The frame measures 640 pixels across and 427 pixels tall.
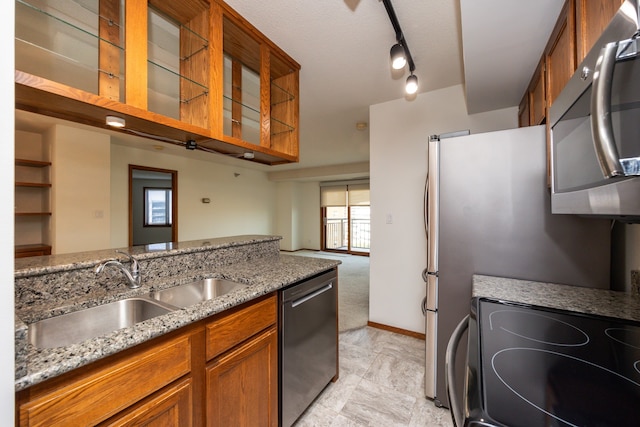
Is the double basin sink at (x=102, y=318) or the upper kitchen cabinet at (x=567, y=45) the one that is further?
the double basin sink at (x=102, y=318)

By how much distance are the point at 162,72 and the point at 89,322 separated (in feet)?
4.36

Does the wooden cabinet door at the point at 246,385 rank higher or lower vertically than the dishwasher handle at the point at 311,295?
lower

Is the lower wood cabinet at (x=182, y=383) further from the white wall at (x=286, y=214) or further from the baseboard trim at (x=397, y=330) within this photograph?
the white wall at (x=286, y=214)

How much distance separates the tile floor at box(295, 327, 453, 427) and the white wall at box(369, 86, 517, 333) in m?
0.42

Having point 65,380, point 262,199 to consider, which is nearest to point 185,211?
point 262,199

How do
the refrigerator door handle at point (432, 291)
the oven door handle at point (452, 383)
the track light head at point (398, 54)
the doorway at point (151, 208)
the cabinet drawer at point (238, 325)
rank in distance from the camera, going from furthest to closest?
the doorway at point (151, 208) < the refrigerator door handle at point (432, 291) < the track light head at point (398, 54) < the cabinet drawer at point (238, 325) < the oven door handle at point (452, 383)

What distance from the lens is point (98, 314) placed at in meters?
1.15

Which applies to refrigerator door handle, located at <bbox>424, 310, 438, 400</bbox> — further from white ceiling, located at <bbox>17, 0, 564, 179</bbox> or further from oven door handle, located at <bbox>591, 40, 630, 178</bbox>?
white ceiling, located at <bbox>17, 0, 564, 179</bbox>

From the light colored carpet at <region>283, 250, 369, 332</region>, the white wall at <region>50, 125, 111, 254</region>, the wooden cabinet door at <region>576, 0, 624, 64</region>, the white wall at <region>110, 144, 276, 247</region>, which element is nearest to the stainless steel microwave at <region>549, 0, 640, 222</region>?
the wooden cabinet door at <region>576, 0, 624, 64</region>

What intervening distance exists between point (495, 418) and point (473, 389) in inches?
3.8

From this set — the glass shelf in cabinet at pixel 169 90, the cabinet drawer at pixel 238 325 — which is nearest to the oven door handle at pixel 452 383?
the cabinet drawer at pixel 238 325

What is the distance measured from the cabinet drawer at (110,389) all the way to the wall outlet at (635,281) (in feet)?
6.63

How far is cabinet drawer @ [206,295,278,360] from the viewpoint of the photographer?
110 centimetres

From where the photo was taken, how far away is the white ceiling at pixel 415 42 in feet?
4.47
